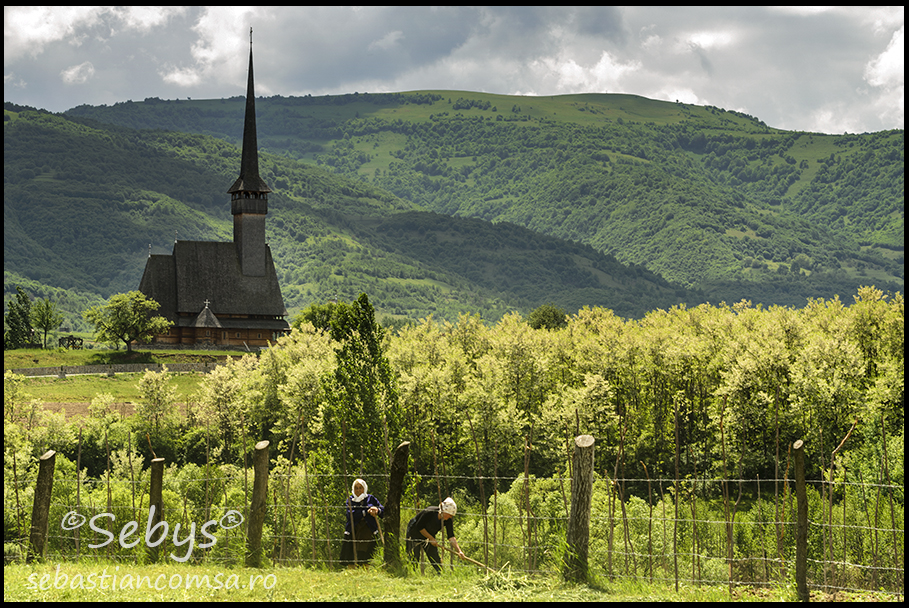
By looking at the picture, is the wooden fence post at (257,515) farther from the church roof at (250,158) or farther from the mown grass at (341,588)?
the church roof at (250,158)

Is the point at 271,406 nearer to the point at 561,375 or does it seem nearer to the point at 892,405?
the point at 561,375

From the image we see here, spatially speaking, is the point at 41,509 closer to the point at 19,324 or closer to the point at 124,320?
the point at 124,320

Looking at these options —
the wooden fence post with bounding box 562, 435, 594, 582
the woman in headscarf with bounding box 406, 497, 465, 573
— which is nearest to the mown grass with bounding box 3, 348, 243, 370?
the woman in headscarf with bounding box 406, 497, 465, 573

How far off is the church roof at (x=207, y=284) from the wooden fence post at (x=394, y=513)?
10026 centimetres

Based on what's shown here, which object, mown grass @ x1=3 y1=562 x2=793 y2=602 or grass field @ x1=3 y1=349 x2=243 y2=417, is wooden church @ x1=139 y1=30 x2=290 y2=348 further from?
mown grass @ x1=3 y1=562 x2=793 y2=602

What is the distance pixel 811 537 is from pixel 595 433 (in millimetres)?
16287

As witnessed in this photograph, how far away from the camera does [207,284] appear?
360 ft

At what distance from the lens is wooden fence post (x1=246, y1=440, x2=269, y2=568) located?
12.2 meters

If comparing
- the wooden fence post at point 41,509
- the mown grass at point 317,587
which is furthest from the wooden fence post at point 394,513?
the wooden fence post at point 41,509

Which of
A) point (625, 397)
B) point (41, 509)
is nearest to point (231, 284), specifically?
point (625, 397)

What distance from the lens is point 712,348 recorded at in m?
54.2

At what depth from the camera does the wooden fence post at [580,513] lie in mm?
10602

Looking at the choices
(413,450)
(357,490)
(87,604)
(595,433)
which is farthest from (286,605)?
(595,433)

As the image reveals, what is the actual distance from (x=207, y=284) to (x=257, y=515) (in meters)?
102
